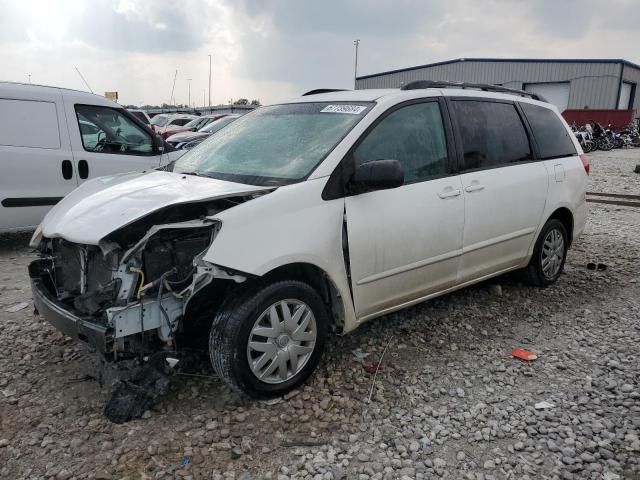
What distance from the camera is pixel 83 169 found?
20.2ft

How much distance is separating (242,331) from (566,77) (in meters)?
35.3

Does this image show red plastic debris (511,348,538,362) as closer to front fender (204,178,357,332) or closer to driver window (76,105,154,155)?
front fender (204,178,357,332)

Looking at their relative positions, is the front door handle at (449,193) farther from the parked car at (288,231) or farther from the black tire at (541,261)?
the black tire at (541,261)

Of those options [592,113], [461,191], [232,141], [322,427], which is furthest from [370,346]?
[592,113]

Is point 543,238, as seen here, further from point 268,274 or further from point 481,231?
point 268,274

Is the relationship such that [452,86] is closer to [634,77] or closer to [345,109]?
[345,109]

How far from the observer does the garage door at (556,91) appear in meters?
→ 33.0

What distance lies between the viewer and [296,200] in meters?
2.94

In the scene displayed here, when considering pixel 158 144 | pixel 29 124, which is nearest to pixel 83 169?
pixel 29 124

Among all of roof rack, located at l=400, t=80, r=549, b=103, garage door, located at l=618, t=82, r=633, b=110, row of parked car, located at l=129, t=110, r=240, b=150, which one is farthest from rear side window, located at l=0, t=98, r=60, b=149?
garage door, located at l=618, t=82, r=633, b=110

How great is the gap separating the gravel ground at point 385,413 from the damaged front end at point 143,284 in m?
0.35

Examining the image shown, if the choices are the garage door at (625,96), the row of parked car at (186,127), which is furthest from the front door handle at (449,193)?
the garage door at (625,96)

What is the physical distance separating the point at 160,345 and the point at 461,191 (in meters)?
2.25

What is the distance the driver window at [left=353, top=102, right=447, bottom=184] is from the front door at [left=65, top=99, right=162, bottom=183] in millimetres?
4123
